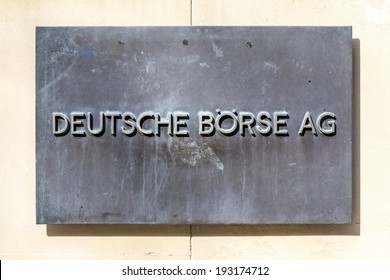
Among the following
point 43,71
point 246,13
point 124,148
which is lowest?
point 124,148

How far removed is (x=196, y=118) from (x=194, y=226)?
88 centimetres

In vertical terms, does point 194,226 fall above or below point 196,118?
below

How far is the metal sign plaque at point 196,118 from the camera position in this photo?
4.34 meters

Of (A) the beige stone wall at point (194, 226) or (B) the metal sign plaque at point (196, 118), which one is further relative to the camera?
(A) the beige stone wall at point (194, 226)

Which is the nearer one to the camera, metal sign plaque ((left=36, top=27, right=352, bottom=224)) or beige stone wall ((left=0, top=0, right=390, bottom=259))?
metal sign plaque ((left=36, top=27, right=352, bottom=224))

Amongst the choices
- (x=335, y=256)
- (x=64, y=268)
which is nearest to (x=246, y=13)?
(x=335, y=256)

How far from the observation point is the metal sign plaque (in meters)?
4.34

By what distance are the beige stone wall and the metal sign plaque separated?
0.20 metres

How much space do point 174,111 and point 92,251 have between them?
1313 mm

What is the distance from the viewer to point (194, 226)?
179 inches

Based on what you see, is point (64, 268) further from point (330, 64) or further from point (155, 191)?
point (330, 64)

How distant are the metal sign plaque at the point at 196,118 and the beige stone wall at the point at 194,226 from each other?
0.20 m

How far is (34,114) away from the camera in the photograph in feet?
14.8

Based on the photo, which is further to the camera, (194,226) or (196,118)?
(194,226)
